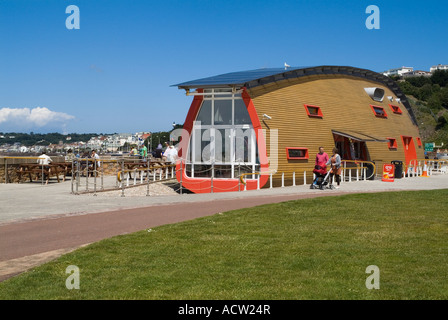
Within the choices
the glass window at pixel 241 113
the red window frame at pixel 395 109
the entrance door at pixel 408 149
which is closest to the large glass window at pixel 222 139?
the glass window at pixel 241 113

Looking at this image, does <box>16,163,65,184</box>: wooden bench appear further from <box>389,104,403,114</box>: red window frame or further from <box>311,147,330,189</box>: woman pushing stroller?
<box>389,104,403,114</box>: red window frame

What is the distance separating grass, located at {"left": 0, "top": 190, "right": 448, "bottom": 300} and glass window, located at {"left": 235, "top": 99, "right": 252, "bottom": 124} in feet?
38.8

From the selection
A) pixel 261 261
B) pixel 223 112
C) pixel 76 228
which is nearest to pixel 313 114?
pixel 223 112

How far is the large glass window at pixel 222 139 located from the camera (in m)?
23.2

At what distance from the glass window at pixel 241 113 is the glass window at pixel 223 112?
0.35m

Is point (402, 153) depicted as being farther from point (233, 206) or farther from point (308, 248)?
point (308, 248)

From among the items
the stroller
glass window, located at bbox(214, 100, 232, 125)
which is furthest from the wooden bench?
the stroller

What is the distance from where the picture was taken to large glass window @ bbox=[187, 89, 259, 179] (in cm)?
2323

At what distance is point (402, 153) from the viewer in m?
34.0

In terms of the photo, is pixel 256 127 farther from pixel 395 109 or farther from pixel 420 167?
pixel 395 109

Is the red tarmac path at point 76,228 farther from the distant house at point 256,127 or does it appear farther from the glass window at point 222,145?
the glass window at point 222,145
